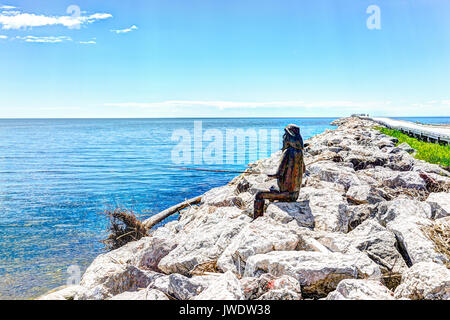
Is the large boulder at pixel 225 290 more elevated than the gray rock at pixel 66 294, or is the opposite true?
the large boulder at pixel 225 290

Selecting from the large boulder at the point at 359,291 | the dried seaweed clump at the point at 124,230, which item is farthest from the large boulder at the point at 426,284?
the dried seaweed clump at the point at 124,230

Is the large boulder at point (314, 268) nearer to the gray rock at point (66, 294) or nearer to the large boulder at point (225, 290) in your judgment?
the large boulder at point (225, 290)

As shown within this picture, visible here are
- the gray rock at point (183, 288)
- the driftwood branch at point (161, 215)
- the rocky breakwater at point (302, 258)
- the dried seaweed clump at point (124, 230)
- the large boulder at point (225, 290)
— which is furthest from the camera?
the driftwood branch at point (161, 215)

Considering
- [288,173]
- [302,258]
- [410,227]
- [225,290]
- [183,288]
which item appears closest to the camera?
[225,290]

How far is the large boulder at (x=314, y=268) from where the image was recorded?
11.1 ft

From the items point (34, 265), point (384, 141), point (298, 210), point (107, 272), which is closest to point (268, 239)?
point (298, 210)

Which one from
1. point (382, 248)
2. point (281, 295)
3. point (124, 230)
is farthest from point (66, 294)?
point (382, 248)

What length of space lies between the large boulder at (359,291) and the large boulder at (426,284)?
19cm

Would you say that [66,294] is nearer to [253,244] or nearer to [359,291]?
[253,244]

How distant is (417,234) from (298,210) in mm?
1719

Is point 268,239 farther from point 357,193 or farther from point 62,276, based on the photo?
point 62,276

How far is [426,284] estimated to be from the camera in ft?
10.1

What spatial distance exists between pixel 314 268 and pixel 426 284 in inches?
38.2
